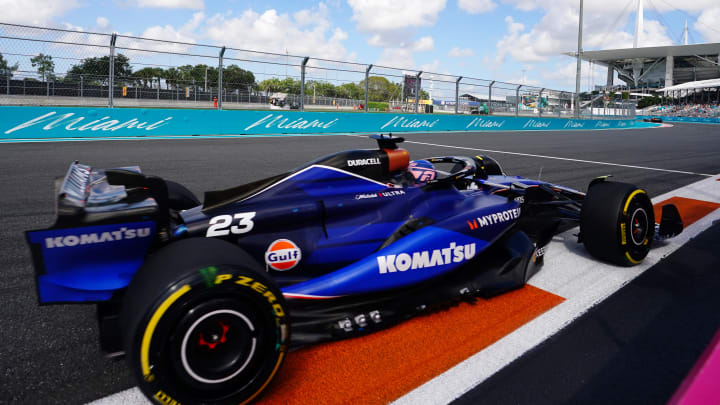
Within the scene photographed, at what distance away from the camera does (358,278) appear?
2.34m

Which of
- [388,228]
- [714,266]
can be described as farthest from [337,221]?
[714,266]

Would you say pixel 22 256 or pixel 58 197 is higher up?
pixel 58 197

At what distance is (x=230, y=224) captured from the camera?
7.30 feet

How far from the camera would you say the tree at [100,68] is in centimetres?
1150

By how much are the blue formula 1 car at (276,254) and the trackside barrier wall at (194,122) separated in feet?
32.9

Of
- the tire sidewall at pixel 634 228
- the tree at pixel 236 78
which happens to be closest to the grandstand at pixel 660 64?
the tree at pixel 236 78

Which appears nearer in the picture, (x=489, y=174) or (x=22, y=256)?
(x=22, y=256)

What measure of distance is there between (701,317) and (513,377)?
1.43m

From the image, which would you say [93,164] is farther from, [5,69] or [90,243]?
[90,243]

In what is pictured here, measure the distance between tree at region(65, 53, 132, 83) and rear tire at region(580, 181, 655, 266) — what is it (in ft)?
39.8

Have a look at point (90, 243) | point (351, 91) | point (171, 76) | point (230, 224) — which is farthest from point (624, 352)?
point (351, 91)

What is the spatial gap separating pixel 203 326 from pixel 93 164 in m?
6.79

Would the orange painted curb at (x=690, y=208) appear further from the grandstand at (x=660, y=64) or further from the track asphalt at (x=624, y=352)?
the grandstand at (x=660, y=64)

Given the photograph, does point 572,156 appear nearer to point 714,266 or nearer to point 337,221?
point 714,266
